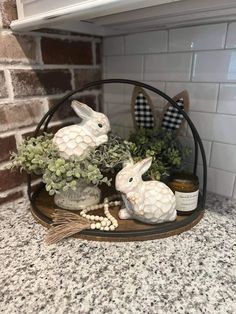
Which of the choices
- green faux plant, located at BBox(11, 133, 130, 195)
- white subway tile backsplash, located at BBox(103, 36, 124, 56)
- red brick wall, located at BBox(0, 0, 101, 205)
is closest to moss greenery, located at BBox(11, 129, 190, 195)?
green faux plant, located at BBox(11, 133, 130, 195)

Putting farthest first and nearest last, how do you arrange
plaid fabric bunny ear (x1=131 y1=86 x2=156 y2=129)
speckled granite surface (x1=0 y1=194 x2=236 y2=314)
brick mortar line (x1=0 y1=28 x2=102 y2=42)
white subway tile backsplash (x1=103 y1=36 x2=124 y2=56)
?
1. white subway tile backsplash (x1=103 y1=36 x2=124 y2=56)
2. plaid fabric bunny ear (x1=131 y1=86 x2=156 y2=129)
3. brick mortar line (x1=0 y1=28 x2=102 y2=42)
4. speckled granite surface (x1=0 y1=194 x2=236 y2=314)

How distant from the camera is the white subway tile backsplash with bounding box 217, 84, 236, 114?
700mm

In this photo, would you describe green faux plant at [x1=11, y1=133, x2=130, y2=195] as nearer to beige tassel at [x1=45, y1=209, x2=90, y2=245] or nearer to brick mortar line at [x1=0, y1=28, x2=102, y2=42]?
beige tassel at [x1=45, y1=209, x2=90, y2=245]

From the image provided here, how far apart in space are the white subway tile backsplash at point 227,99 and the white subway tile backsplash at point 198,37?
0.36 ft

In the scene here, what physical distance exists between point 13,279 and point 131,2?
55 centimetres

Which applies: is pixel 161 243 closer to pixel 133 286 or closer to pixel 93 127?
pixel 133 286

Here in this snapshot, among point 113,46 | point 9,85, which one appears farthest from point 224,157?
point 9,85

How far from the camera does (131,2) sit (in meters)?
0.45

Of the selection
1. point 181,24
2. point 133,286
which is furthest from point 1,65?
point 133,286

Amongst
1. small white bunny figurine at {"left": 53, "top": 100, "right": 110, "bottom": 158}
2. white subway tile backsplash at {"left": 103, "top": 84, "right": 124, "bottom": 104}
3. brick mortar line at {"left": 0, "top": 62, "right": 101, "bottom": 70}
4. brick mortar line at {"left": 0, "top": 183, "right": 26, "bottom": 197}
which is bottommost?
brick mortar line at {"left": 0, "top": 183, "right": 26, "bottom": 197}

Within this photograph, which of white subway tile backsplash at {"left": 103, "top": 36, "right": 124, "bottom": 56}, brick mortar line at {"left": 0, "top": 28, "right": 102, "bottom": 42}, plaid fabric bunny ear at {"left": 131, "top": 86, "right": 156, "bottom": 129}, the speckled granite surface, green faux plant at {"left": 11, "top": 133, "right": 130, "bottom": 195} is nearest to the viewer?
the speckled granite surface

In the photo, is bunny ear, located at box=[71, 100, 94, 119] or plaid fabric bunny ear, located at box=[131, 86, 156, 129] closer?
bunny ear, located at box=[71, 100, 94, 119]

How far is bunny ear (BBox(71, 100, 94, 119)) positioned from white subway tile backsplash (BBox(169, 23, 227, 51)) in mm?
347

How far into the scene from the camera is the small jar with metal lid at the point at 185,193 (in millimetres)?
636
